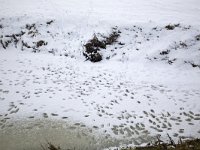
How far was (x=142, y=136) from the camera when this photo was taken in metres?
5.93

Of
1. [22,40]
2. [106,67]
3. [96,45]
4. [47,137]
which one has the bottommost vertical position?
[47,137]

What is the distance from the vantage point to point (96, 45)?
37.7ft

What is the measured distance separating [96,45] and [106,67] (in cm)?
176

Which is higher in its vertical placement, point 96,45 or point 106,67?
point 96,45

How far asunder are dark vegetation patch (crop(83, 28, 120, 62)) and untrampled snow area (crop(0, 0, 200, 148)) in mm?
226

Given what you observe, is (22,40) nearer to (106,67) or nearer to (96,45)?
(96,45)

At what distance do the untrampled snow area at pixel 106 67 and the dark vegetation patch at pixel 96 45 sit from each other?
8.9 inches

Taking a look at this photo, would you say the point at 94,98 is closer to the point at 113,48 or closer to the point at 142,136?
the point at 142,136

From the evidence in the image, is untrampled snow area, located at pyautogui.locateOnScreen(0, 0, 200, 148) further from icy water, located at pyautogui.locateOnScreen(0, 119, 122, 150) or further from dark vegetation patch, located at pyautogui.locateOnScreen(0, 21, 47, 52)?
icy water, located at pyautogui.locateOnScreen(0, 119, 122, 150)

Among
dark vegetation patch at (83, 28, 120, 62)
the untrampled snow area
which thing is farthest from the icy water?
dark vegetation patch at (83, 28, 120, 62)

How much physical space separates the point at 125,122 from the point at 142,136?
0.75 m

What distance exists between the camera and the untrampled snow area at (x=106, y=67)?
670cm

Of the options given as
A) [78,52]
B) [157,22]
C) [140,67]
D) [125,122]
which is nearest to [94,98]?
[125,122]

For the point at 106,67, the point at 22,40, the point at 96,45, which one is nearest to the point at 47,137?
the point at 106,67
